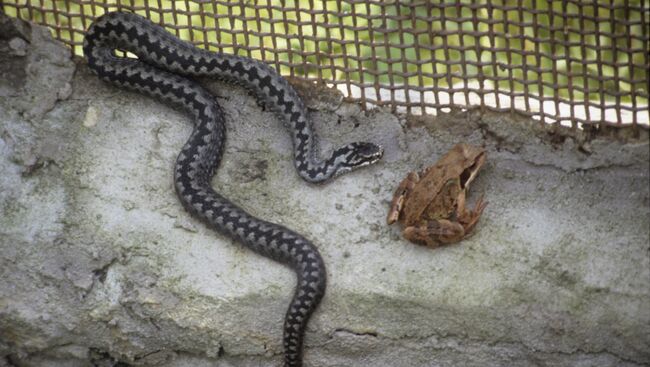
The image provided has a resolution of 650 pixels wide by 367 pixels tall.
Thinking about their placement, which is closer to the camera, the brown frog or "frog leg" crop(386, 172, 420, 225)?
the brown frog

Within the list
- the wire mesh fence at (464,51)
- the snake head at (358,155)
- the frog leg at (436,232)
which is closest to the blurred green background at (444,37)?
the wire mesh fence at (464,51)

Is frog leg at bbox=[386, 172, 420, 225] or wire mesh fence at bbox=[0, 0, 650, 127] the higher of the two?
wire mesh fence at bbox=[0, 0, 650, 127]

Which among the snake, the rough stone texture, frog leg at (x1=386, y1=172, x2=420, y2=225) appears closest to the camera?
the rough stone texture

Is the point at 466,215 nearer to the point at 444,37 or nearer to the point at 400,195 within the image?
the point at 400,195

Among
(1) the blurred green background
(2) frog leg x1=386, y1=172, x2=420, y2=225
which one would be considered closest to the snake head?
(2) frog leg x1=386, y1=172, x2=420, y2=225

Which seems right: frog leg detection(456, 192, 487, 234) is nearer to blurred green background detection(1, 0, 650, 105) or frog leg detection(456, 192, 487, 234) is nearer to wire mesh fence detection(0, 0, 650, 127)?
wire mesh fence detection(0, 0, 650, 127)

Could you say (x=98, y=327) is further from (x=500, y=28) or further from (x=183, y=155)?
(x=500, y=28)

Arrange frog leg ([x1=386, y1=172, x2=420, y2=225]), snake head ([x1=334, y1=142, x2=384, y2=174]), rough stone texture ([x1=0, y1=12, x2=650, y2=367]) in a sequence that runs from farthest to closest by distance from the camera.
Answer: snake head ([x1=334, y1=142, x2=384, y2=174])
frog leg ([x1=386, y1=172, x2=420, y2=225])
rough stone texture ([x1=0, y1=12, x2=650, y2=367])
